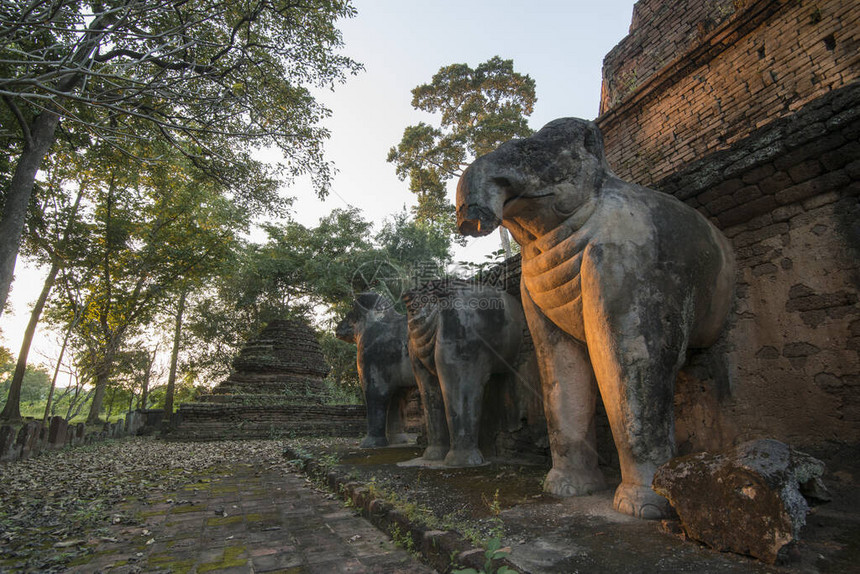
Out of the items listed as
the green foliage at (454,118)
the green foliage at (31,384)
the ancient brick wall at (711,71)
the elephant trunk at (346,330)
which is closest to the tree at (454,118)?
the green foliage at (454,118)

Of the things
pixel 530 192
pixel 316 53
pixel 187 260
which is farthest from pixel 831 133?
pixel 187 260

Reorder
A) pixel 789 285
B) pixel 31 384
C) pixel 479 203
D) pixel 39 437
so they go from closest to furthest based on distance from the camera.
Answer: pixel 789 285 → pixel 479 203 → pixel 39 437 → pixel 31 384

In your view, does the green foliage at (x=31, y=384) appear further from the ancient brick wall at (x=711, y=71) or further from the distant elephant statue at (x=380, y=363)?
the ancient brick wall at (x=711, y=71)

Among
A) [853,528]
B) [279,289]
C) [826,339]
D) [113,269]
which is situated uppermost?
[279,289]

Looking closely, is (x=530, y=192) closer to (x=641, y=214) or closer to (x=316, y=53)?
(x=641, y=214)

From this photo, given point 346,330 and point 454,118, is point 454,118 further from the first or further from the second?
point 346,330

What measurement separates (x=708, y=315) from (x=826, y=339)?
555 millimetres

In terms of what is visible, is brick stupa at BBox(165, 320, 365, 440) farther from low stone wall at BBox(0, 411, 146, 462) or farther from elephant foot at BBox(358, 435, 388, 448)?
elephant foot at BBox(358, 435, 388, 448)

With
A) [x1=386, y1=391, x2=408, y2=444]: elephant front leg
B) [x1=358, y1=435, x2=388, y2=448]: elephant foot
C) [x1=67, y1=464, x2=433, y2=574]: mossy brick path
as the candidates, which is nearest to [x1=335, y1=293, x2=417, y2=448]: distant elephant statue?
[x1=358, y1=435, x2=388, y2=448]: elephant foot

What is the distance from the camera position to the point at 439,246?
22141mm

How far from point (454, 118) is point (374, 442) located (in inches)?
612

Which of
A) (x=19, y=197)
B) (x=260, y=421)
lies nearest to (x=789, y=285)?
(x=19, y=197)

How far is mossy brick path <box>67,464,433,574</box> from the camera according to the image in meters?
2.24

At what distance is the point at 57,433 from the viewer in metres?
9.42
